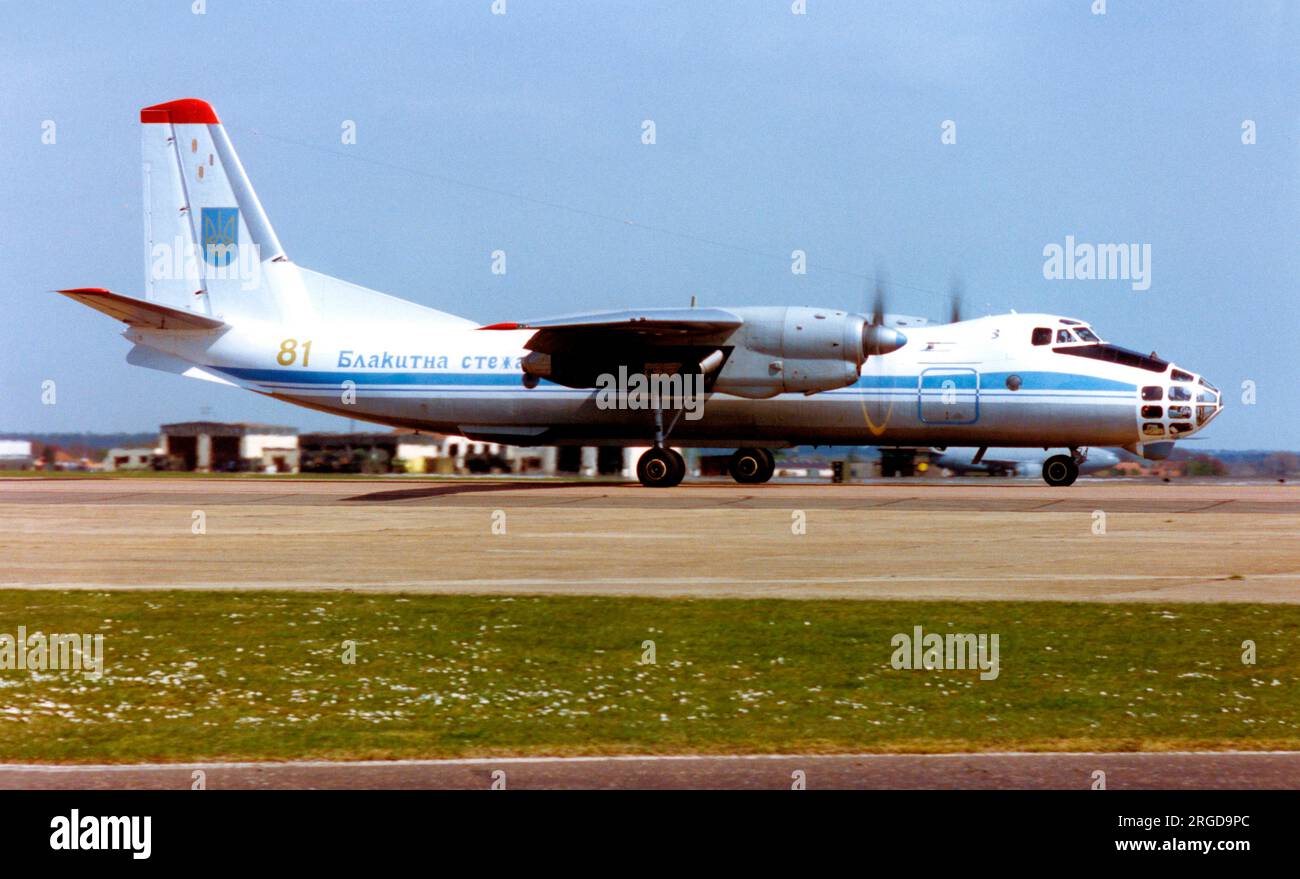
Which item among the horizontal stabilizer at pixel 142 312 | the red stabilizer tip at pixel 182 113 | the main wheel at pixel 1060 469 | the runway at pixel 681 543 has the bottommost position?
the runway at pixel 681 543

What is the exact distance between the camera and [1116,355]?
108ft

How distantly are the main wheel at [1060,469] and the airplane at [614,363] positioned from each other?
0.05 m

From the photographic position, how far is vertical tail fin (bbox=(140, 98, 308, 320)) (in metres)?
39.2

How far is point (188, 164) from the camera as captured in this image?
129ft

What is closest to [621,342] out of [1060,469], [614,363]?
[614,363]

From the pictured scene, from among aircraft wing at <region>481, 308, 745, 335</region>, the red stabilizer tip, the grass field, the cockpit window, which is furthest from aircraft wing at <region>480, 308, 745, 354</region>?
the grass field

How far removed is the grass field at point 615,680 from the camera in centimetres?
995

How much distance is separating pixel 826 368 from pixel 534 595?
18133 mm

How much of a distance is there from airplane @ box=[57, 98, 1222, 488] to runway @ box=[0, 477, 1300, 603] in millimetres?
2396
